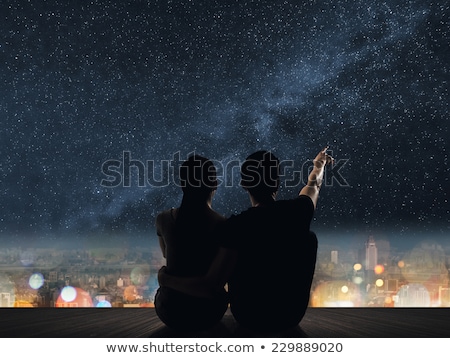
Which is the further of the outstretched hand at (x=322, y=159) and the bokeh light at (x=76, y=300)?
the bokeh light at (x=76, y=300)

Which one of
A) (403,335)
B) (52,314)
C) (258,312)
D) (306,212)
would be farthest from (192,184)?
(52,314)

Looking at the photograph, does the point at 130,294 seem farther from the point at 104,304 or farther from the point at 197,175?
the point at 197,175

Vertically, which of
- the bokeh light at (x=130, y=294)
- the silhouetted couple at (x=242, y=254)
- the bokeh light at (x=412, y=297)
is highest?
the silhouetted couple at (x=242, y=254)

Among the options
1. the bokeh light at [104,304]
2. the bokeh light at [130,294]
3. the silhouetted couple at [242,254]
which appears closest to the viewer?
the silhouetted couple at [242,254]

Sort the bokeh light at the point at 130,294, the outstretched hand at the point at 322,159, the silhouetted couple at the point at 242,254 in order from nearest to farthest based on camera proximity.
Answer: the silhouetted couple at the point at 242,254 → the outstretched hand at the point at 322,159 → the bokeh light at the point at 130,294

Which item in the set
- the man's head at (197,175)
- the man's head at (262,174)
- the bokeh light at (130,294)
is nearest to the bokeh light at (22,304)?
the bokeh light at (130,294)

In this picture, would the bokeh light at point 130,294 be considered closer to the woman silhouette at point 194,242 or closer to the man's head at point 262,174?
the woman silhouette at point 194,242

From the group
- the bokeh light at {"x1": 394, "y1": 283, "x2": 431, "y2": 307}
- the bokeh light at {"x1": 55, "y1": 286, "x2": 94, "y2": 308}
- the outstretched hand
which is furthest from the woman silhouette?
the bokeh light at {"x1": 394, "y1": 283, "x2": 431, "y2": 307}

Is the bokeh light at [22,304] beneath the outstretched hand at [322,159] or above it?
beneath

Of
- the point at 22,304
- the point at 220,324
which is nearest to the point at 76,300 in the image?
the point at 22,304
